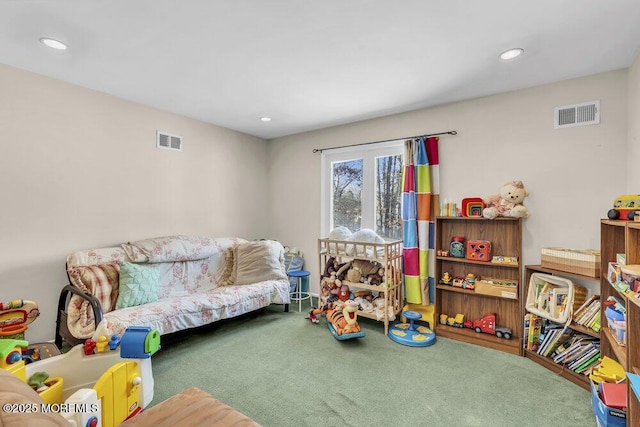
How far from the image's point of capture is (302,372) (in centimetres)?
229

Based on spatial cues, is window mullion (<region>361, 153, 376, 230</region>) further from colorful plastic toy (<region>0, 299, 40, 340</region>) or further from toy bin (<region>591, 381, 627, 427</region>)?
colorful plastic toy (<region>0, 299, 40, 340</region>)

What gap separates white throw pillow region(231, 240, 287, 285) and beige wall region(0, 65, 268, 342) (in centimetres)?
67

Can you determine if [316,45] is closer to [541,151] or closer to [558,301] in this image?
[541,151]

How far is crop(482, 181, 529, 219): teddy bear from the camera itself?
103 inches

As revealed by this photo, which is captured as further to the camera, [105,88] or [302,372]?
[105,88]

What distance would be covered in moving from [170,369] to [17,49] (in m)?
2.61

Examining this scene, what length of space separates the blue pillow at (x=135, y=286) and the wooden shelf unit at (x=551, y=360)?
338 centimetres

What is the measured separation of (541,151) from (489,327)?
1.68 meters

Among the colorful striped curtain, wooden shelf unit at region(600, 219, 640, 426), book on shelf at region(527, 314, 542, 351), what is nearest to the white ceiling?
the colorful striped curtain

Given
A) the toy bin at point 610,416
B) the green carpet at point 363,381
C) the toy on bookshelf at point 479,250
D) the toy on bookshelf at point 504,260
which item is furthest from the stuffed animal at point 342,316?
the toy bin at point 610,416

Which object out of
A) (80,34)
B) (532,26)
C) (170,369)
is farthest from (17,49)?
(532,26)

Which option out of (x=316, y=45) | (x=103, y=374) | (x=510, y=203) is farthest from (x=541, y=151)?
(x=103, y=374)

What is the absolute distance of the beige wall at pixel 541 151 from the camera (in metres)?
2.41

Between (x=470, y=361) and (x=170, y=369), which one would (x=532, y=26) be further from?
(x=170, y=369)
